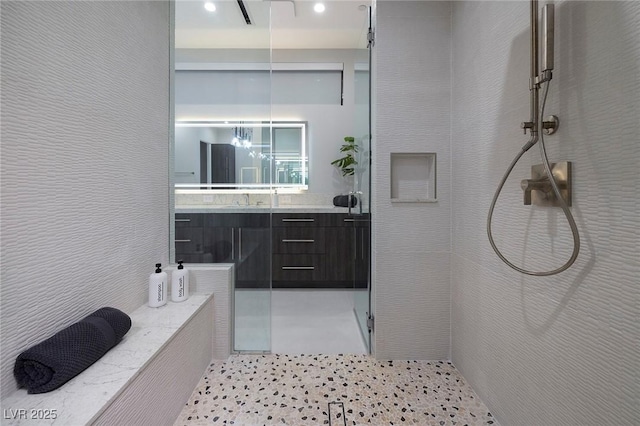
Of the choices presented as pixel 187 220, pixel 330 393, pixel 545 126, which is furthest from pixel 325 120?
pixel 330 393

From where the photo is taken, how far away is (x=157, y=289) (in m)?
1.65

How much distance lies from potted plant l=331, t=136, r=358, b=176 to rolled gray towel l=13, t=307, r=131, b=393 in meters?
2.74

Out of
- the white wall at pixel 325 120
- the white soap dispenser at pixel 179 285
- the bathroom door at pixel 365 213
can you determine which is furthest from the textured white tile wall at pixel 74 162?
the white wall at pixel 325 120

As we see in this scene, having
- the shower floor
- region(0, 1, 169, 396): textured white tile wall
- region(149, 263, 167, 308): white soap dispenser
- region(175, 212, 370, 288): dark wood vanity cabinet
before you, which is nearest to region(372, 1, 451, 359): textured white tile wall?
region(175, 212, 370, 288): dark wood vanity cabinet

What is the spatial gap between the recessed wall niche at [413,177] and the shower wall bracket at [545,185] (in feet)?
2.45

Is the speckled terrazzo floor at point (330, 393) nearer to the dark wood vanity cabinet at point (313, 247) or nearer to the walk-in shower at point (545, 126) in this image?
the walk-in shower at point (545, 126)

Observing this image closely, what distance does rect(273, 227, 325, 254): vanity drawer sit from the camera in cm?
310

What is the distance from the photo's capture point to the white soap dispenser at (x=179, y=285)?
1.73 m

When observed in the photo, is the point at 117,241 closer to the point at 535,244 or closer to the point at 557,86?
the point at 535,244

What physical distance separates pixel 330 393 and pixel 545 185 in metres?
1.40

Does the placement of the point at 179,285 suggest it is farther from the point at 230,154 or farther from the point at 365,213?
the point at 365,213

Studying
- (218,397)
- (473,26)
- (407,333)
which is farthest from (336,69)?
(218,397)

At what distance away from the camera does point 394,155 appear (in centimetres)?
186

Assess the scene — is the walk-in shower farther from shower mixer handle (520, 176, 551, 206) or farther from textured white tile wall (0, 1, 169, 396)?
textured white tile wall (0, 1, 169, 396)
